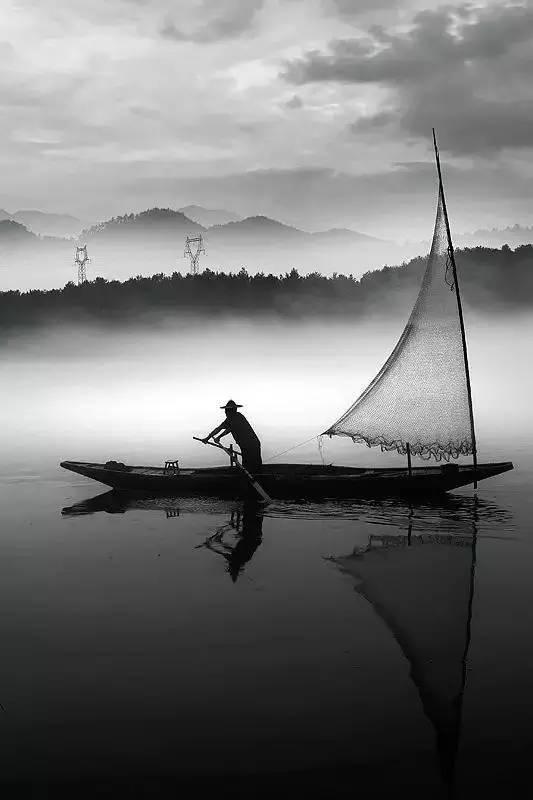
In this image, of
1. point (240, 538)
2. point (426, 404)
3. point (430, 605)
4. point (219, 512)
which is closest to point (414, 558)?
point (430, 605)

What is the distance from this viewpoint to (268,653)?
38.8 feet

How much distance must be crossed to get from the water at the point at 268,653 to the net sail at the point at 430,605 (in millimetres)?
37

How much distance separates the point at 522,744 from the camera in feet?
29.2

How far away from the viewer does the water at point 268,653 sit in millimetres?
8602

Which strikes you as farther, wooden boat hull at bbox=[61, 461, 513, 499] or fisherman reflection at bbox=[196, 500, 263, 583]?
wooden boat hull at bbox=[61, 461, 513, 499]

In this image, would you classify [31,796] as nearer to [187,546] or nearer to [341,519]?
[187,546]

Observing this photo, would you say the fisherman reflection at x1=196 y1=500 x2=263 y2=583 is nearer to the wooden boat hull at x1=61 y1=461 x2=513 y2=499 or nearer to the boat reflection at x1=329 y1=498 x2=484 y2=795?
the wooden boat hull at x1=61 y1=461 x2=513 y2=499

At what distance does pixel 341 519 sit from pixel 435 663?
1147cm

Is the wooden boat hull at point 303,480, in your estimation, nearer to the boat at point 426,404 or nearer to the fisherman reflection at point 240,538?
the boat at point 426,404

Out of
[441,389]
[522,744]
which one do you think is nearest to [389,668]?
[522,744]

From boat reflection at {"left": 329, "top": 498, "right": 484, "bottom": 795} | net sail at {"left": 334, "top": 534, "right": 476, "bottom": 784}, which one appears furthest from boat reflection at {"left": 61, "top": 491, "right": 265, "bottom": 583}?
net sail at {"left": 334, "top": 534, "right": 476, "bottom": 784}

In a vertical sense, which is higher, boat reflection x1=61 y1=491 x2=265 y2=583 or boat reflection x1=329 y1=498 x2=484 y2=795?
boat reflection x1=61 y1=491 x2=265 y2=583

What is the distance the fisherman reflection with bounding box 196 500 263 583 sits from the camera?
1806 cm

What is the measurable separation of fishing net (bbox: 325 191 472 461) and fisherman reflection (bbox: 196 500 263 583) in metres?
3.29
